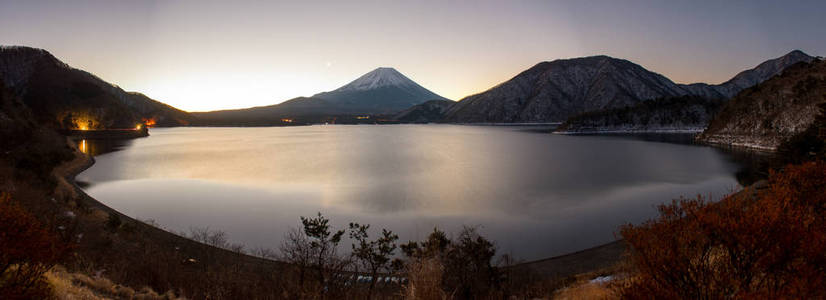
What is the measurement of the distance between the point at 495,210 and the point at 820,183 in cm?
1324

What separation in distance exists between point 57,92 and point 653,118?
18604 cm

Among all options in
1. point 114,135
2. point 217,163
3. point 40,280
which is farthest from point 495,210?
point 114,135

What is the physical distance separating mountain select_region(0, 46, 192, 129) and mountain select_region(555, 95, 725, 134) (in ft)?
452

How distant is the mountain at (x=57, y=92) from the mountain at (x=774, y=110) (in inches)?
5565


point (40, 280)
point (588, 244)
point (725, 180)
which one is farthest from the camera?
point (725, 180)

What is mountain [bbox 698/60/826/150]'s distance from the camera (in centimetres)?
4675

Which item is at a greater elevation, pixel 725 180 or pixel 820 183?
pixel 820 183

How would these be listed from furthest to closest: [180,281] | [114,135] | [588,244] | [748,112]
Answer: [114,135], [748,112], [588,244], [180,281]

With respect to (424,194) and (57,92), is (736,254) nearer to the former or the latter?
(424,194)

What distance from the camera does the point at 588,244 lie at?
15.3m

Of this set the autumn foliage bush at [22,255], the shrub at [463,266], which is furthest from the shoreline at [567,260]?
the autumn foliage bush at [22,255]

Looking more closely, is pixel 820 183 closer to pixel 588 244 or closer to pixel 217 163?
pixel 588 244

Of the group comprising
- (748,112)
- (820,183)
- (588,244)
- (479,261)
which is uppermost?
(748,112)

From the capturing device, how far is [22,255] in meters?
4.76
